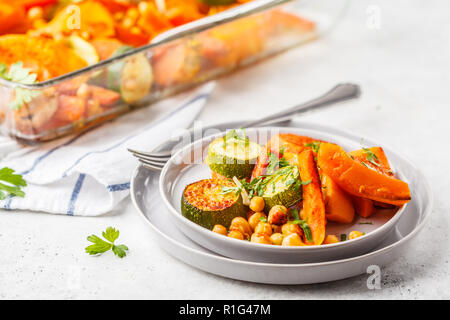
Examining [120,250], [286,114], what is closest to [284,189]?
[120,250]

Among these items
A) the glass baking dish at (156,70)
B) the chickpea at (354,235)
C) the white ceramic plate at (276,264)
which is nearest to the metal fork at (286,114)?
the white ceramic plate at (276,264)

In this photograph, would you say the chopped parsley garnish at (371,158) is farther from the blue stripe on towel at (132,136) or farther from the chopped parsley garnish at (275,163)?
the blue stripe on towel at (132,136)

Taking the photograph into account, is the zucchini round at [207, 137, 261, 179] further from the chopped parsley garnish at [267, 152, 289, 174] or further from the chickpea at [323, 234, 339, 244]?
the chickpea at [323, 234, 339, 244]

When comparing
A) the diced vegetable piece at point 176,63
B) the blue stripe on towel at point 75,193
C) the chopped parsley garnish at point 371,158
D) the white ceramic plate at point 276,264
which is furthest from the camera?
the diced vegetable piece at point 176,63

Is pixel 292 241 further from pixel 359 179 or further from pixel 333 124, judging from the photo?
pixel 333 124

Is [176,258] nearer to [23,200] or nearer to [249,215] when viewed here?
[249,215]

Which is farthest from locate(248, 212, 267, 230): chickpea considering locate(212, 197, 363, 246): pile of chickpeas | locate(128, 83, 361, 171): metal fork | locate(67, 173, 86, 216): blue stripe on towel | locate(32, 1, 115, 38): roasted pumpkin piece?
locate(32, 1, 115, 38): roasted pumpkin piece
